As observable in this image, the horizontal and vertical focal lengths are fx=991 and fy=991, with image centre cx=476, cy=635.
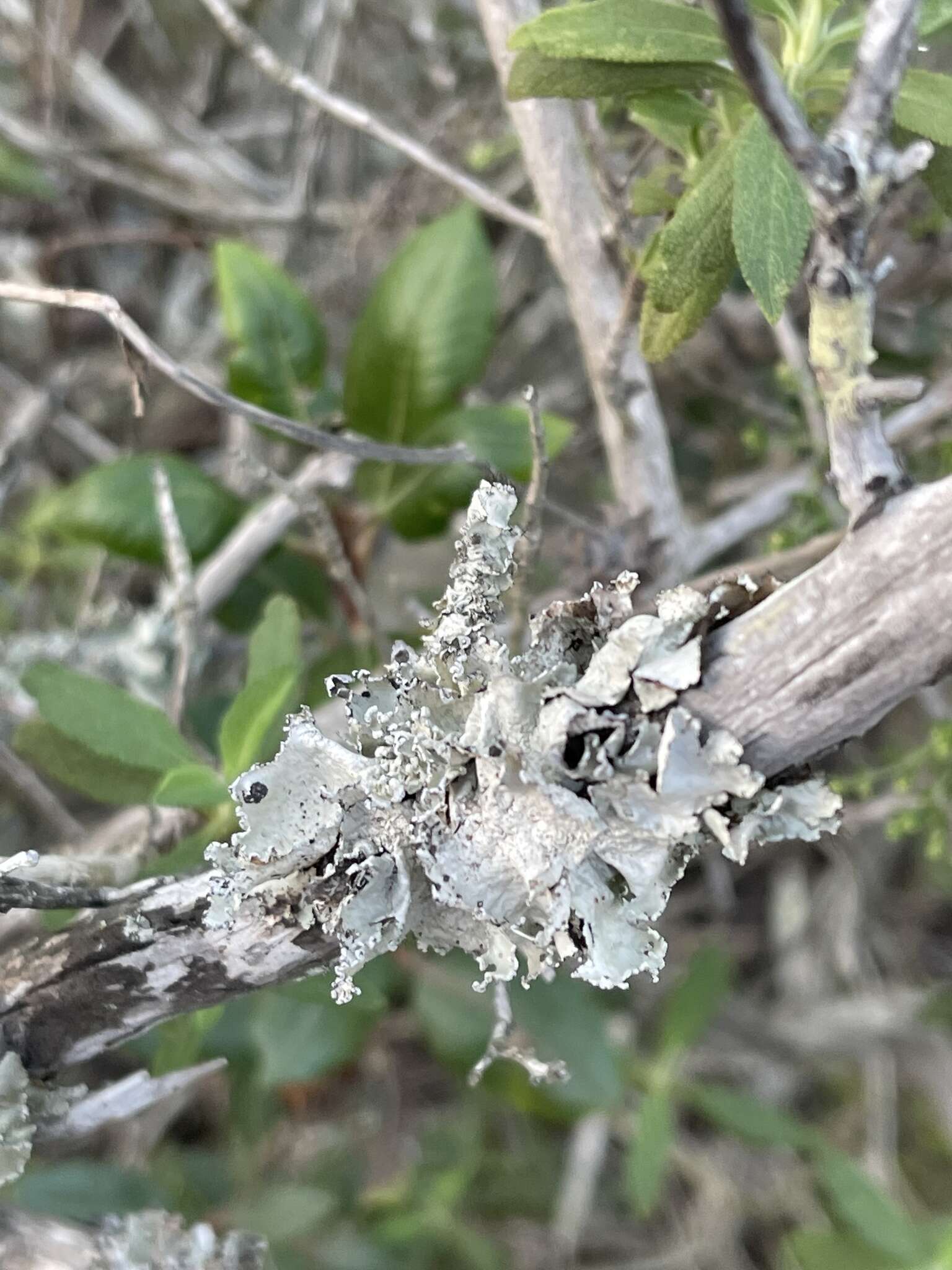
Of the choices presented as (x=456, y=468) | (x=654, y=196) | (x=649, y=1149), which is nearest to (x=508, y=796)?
(x=654, y=196)

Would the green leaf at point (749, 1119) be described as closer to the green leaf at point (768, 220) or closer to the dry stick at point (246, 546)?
the dry stick at point (246, 546)

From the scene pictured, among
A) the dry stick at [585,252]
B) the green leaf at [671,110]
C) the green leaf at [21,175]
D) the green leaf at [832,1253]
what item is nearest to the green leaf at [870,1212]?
the green leaf at [832,1253]

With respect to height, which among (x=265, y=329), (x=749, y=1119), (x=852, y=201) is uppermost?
(x=265, y=329)

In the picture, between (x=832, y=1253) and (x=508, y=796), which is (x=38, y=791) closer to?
(x=508, y=796)

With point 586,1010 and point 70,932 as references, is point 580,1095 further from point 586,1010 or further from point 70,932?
point 70,932

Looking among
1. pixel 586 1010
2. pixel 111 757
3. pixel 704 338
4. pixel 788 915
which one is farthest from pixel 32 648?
pixel 788 915

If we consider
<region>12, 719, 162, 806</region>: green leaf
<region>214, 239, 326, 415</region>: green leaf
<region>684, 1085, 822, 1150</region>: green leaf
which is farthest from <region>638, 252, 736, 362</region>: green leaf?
<region>684, 1085, 822, 1150</region>: green leaf

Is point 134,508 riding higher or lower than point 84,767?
higher
